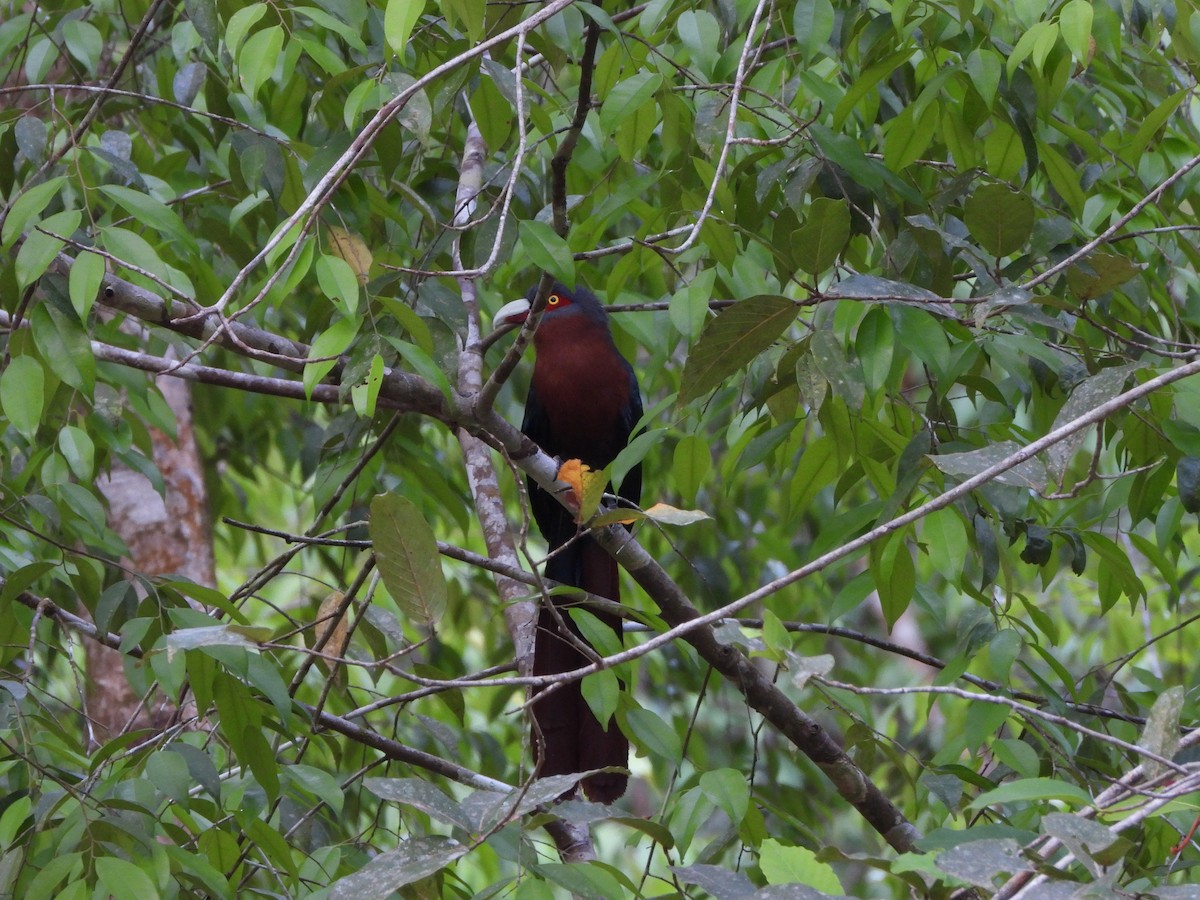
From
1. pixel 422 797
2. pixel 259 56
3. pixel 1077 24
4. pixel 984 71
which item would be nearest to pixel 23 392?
pixel 259 56

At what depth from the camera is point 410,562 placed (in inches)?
60.7

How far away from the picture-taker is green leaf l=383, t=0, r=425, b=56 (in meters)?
1.75

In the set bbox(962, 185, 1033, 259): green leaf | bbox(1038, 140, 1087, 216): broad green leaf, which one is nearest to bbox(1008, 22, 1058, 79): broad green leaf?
bbox(962, 185, 1033, 259): green leaf

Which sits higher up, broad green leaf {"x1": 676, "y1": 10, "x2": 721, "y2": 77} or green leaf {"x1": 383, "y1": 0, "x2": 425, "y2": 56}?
green leaf {"x1": 383, "y1": 0, "x2": 425, "y2": 56}

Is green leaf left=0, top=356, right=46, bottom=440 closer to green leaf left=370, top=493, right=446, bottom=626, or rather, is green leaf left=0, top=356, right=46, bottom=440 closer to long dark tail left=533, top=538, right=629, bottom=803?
green leaf left=370, top=493, right=446, bottom=626

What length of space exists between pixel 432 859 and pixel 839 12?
5.97ft

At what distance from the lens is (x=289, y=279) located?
1826 millimetres

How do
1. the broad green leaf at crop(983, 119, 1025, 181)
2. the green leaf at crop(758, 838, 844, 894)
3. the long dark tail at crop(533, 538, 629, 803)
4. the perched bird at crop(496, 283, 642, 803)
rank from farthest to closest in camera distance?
the perched bird at crop(496, 283, 642, 803), the long dark tail at crop(533, 538, 629, 803), the broad green leaf at crop(983, 119, 1025, 181), the green leaf at crop(758, 838, 844, 894)

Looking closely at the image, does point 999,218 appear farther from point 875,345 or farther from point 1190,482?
point 1190,482

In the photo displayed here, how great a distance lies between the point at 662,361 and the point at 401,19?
1.06 metres

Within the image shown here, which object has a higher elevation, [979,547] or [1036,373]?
[1036,373]

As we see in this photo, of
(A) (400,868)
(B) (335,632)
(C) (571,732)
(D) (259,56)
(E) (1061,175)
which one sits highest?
(D) (259,56)

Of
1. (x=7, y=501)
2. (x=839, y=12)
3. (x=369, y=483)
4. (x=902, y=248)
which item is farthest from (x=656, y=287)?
(x=7, y=501)

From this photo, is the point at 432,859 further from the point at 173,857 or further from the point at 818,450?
the point at 818,450
